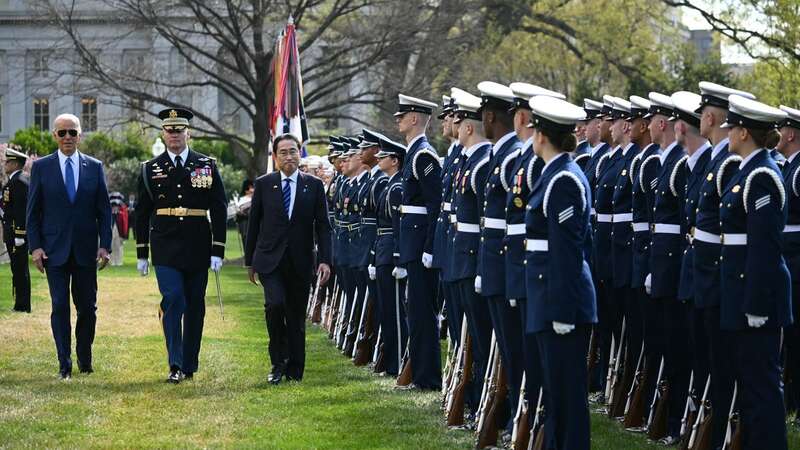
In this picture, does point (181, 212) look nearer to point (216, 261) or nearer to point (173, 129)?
point (216, 261)

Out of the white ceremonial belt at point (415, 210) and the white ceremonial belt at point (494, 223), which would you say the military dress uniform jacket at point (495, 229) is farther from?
the white ceremonial belt at point (415, 210)

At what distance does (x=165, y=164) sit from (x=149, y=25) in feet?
70.3

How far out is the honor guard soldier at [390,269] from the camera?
534 inches

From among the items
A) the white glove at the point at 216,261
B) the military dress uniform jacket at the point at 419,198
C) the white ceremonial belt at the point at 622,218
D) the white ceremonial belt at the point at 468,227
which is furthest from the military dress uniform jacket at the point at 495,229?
the white glove at the point at 216,261

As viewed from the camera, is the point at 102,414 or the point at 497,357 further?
the point at 102,414

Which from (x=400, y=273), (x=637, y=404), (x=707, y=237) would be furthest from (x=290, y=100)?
(x=707, y=237)

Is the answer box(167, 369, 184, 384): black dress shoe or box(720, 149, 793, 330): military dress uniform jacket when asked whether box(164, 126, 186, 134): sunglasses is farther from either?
box(720, 149, 793, 330): military dress uniform jacket

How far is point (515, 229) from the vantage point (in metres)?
8.73

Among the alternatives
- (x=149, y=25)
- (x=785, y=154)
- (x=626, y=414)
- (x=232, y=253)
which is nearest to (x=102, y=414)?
(x=626, y=414)

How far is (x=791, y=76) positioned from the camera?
1132 inches

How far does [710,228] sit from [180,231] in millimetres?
5445

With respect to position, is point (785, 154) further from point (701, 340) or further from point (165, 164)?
point (165, 164)

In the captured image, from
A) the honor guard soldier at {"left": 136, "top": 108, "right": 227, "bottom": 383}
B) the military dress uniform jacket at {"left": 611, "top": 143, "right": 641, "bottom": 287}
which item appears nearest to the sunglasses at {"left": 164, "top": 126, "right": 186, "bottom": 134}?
the honor guard soldier at {"left": 136, "top": 108, "right": 227, "bottom": 383}

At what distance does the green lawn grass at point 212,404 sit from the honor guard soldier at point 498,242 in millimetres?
875
